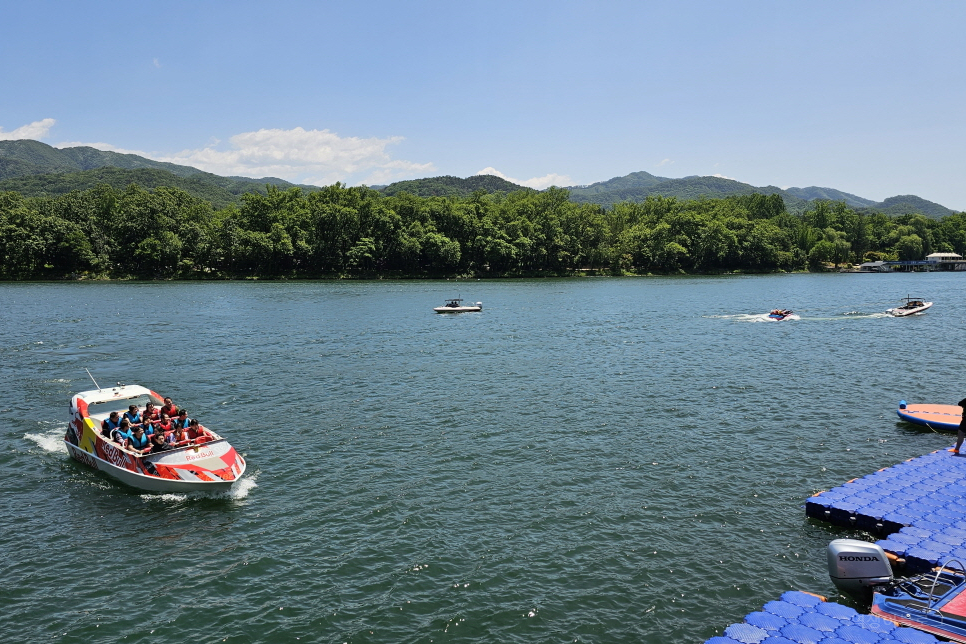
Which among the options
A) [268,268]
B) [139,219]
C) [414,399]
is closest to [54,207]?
[139,219]

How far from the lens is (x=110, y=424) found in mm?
27469

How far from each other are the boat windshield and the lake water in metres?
2.78

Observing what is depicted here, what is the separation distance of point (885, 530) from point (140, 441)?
92.8 feet

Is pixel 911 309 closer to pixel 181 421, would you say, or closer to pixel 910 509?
pixel 910 509

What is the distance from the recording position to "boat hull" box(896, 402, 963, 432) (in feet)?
107

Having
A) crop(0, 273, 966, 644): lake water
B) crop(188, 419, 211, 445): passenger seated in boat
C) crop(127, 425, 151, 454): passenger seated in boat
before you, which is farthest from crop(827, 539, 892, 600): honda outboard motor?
crop(127, 425, 151, 454): passenger seated in boat

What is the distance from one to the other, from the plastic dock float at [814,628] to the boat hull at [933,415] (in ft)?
70.6

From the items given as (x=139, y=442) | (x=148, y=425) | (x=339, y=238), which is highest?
(x=339, y=238)

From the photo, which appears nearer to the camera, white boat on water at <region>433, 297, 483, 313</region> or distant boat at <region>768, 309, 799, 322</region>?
distant boat at <region>768, 309, 799, 322</region>

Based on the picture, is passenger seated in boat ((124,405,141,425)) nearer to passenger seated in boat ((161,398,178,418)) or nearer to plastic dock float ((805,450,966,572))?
passenger seated in boat ((161,398,178,418))

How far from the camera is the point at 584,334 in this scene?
66.4 metres

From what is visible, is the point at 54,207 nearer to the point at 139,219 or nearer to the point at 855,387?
the point at 139,219

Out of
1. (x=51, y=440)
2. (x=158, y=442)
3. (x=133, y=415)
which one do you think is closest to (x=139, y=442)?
(x=158, y=442)

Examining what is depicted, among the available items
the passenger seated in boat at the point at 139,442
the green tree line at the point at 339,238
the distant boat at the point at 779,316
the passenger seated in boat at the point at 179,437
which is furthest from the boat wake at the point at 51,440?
the green tree line at the point at 339,238
